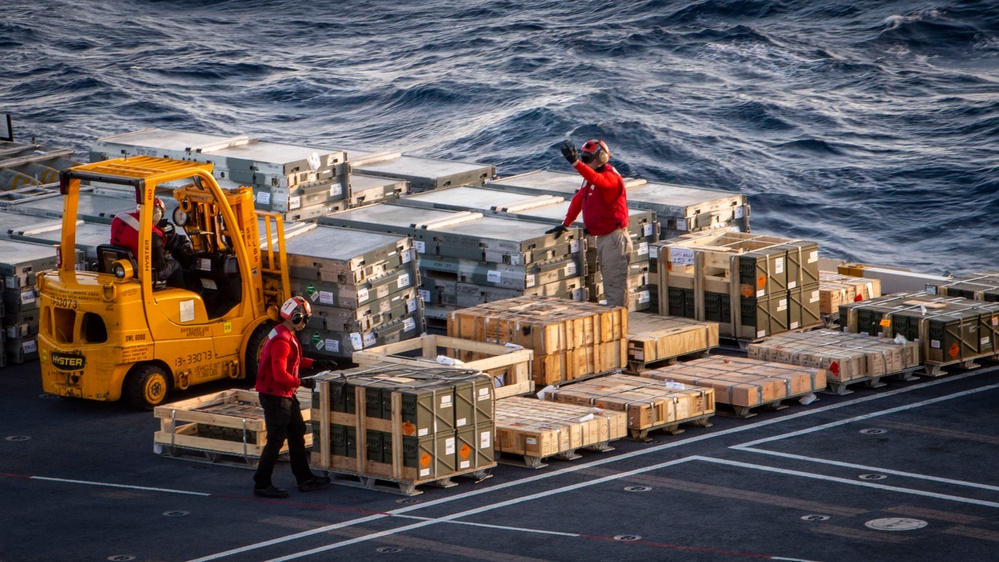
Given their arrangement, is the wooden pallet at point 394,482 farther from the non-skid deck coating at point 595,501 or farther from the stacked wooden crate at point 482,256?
the stacked wooden crate at point 482,256

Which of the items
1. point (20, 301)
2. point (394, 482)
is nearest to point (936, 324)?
point (394, 482)

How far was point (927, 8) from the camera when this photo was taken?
194ft

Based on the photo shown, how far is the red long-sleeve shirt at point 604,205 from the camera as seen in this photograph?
766 inches

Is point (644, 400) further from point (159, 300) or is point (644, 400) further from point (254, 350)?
point (159, 300)

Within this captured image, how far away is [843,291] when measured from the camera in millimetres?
21484

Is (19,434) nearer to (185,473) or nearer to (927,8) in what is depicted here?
(185,473)

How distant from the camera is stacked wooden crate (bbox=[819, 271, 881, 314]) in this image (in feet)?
70.1

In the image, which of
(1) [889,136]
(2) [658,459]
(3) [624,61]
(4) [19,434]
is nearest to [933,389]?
(2) [658,459]

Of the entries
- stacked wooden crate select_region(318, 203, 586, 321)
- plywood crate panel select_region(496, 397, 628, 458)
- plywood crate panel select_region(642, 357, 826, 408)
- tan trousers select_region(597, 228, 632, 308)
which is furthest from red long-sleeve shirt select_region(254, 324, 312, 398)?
tan trousers select_region(597, 228, 632, 308)

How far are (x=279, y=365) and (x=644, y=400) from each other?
4422mm

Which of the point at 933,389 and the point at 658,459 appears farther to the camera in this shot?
the point at 933,389

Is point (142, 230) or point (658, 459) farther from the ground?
point (142, 230)

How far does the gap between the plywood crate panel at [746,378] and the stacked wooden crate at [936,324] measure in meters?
1.93

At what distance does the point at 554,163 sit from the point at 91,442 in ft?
95.9
